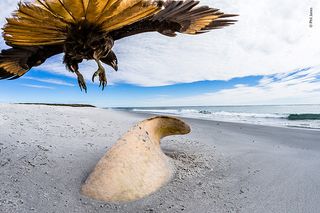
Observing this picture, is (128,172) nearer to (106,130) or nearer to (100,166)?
(100,166)

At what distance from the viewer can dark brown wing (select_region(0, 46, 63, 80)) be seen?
194 centimetres

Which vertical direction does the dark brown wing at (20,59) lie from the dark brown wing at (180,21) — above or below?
below

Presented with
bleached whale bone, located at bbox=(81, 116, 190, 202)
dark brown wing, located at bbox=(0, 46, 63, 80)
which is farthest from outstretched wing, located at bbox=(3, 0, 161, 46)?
bleached whale bone, located at bbox=(81, 116, 190, 202)

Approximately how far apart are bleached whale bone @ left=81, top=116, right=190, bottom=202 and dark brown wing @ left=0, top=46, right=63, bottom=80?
1.19 meters

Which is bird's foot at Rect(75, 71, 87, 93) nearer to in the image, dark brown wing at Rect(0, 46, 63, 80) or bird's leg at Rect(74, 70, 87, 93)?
bird's leg at Rect(74, 70, 87, 93)

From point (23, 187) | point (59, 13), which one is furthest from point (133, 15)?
point (23, 187)

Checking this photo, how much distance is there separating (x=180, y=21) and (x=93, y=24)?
58cm

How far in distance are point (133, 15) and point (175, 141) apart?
3.83m

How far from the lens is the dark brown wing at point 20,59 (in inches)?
76.2

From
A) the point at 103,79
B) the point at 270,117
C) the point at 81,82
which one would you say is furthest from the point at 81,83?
the point at 270,117

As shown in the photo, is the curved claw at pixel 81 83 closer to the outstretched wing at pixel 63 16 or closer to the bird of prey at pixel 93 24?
the bird of prey at pixel 93 24

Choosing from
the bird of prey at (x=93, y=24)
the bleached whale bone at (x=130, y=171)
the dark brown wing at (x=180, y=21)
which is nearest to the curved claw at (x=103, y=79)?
the bird of prey at (x=93, y=24)

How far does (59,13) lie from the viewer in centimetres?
136

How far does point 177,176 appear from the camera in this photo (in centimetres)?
336
